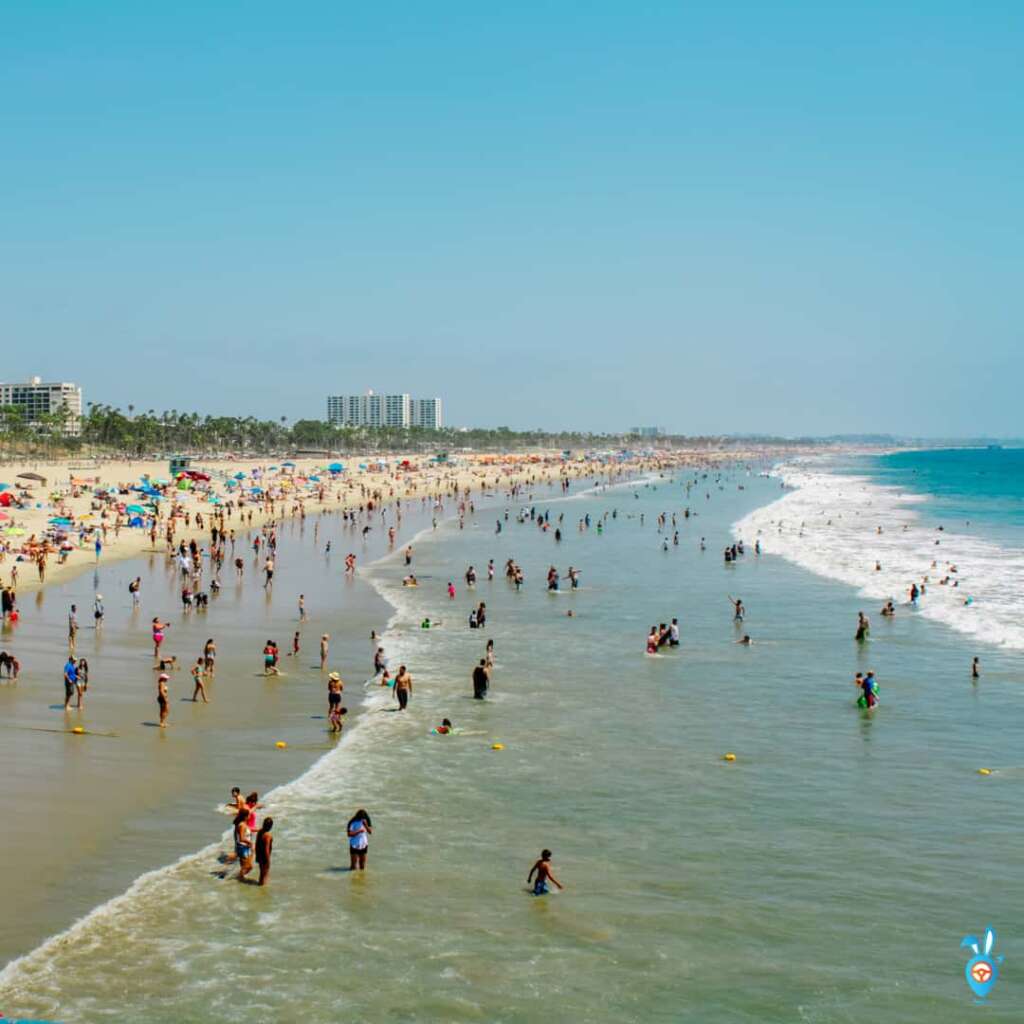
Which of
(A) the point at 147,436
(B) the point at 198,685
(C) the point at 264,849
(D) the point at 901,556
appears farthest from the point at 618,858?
(A) the point at 147,436

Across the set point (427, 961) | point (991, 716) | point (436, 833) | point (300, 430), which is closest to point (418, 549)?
point (991, 716)

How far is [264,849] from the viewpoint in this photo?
45.3ft

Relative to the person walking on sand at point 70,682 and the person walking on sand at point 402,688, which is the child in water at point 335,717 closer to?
the person walking on sand at point 402,688

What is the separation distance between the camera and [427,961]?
12.0 m

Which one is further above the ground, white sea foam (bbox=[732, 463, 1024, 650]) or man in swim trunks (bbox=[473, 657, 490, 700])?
white sea foam (bbox=[732, 463, 1024, 650])

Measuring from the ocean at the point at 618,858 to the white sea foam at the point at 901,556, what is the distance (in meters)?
5.33

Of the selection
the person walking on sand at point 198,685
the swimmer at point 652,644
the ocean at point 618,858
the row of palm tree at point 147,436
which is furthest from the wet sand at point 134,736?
the row of palm tree at point 147,436

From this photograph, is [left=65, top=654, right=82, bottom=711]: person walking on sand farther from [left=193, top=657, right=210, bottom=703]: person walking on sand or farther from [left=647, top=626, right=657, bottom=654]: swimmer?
[left=647, top=626, right=657, bottom=654]: swimmer

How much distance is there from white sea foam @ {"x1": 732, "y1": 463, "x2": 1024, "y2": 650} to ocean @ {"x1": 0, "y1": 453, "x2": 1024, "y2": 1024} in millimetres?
5335

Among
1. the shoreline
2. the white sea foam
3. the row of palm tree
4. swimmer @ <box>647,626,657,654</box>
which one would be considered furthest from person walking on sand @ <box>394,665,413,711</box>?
the row of palm tree

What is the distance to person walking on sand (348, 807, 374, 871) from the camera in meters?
14.2

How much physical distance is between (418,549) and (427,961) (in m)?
45.5

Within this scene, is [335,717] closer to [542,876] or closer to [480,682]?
[480,682]

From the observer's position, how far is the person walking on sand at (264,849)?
13.8m
